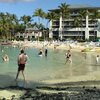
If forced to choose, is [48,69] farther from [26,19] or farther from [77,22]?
Answer: [26,19]

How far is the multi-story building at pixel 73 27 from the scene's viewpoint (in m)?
124

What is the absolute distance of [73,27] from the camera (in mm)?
127125

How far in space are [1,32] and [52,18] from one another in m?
20.4

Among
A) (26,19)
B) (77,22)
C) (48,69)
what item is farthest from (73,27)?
(48,69)

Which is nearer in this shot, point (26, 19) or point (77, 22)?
point (77, 22)

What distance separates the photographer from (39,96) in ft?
43.6

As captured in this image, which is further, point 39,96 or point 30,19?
point 30,19

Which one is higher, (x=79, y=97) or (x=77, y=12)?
(x=77, y=12)

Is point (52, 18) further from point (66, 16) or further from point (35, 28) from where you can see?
point (35, 28)

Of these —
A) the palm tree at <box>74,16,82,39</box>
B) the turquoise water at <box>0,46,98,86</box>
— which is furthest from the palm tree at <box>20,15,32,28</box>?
the turquoise water at <box>0,46,98,86</box>

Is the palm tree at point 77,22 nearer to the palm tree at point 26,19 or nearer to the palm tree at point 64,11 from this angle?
the palm tree at point 64,11

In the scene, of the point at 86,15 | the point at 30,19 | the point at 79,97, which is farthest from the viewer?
the point at 30,19

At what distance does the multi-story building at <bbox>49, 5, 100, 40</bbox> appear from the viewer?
124 metres

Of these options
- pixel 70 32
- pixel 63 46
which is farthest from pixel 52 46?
pixel 70 32
